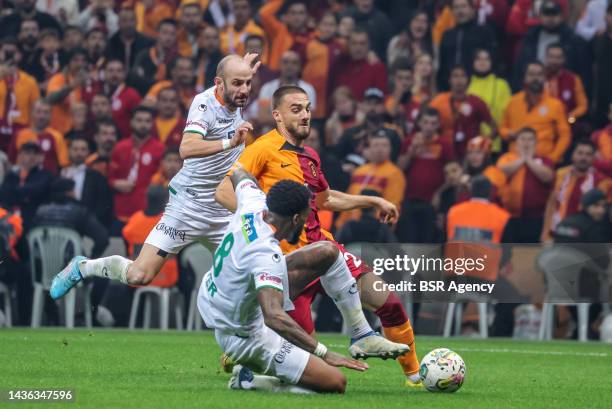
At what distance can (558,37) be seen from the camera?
19.3 meters

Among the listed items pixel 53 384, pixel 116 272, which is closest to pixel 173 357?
pixel 116 272

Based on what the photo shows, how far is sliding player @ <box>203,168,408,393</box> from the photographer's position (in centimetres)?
889

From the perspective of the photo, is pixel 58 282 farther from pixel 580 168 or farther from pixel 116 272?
pixel 580 168

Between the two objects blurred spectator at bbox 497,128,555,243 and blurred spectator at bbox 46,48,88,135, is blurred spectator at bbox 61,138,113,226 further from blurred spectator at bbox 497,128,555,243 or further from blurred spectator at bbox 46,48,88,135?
blurred spectator at bbox 497,128,555,243

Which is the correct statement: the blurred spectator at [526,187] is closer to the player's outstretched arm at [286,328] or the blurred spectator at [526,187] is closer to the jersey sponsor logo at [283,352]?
Result: the jersey sponsor logo at [283,352]

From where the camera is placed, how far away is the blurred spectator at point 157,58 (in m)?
21.0

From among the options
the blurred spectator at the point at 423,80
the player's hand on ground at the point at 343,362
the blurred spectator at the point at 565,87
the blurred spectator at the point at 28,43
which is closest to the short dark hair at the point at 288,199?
the player's hand on ground at the point at 343,362

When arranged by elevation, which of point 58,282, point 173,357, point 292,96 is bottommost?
point 173,357

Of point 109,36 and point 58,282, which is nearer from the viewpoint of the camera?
point 58,282

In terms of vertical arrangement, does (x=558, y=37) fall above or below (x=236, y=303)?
above

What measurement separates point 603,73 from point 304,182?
923 centimetres

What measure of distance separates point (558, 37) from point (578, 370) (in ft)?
25.2

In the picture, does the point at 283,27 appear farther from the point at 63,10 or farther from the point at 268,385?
the point at 268,385

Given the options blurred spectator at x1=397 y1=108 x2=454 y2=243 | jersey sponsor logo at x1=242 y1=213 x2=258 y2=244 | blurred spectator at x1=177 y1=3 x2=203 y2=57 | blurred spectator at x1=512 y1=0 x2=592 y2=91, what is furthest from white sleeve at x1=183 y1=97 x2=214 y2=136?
blurred spectator at x1=177 y1=3 x2=203 y2=57
